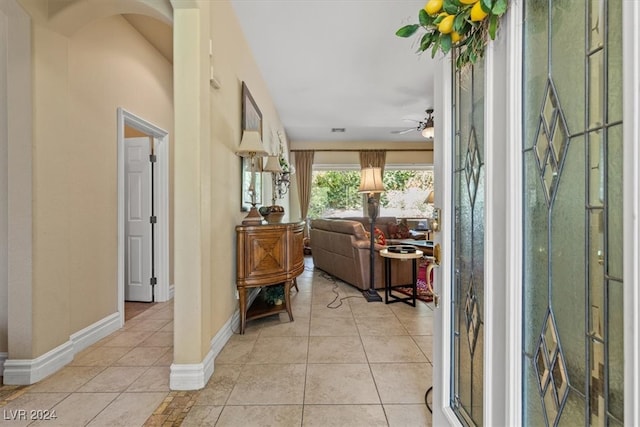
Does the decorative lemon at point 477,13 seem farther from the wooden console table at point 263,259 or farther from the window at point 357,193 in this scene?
the window at point 357,193

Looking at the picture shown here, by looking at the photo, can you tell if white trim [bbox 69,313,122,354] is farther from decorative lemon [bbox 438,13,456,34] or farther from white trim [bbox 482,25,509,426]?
decorative lemon [bbox 438,13,456,34]

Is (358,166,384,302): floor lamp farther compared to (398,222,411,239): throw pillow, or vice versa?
(398,222,411,239): throw pillow

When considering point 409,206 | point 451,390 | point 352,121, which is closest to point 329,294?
point 451,390

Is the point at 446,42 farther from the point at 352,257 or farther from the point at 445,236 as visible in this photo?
the point at 352,257

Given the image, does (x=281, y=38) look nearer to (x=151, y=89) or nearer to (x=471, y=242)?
(x=151, y=89)

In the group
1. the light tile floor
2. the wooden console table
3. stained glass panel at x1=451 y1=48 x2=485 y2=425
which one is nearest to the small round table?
the light tile floor

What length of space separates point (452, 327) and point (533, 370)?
37cm

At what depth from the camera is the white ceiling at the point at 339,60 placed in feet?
8.55

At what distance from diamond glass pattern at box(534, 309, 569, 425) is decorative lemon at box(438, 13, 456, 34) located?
0.89 meters

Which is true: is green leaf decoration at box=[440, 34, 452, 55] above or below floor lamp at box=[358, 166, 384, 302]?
above

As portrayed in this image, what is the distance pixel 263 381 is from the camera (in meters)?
1.81

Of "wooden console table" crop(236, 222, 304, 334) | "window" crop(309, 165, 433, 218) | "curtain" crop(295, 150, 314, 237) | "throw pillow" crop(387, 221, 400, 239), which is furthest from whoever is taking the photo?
"window" crop(309, 165, 433, 218)

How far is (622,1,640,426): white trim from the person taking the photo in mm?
500

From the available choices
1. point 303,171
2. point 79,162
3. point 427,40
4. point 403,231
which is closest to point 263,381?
point 427,40
